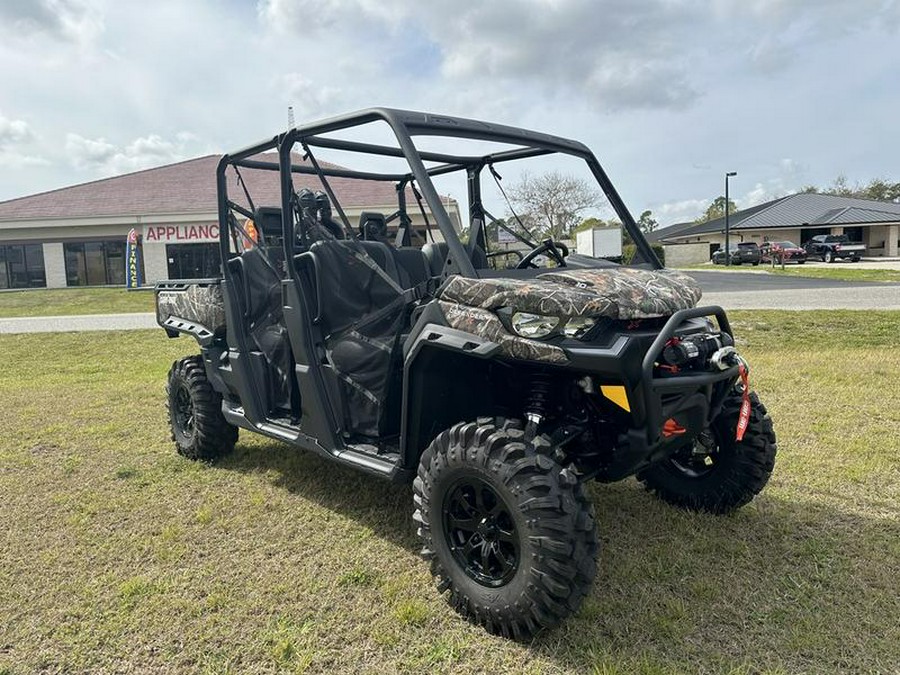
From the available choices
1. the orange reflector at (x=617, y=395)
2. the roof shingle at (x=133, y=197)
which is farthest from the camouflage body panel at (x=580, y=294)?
the roof shingle at (x=133, y=197)

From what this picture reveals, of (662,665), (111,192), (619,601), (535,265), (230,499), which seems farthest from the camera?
(111,192)

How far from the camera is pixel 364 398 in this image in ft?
11.3

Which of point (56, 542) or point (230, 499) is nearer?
point (56, 542)

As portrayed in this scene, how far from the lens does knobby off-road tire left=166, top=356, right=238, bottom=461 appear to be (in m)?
4.70

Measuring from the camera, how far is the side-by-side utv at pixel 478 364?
8.09 feet

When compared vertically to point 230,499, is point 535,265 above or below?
above

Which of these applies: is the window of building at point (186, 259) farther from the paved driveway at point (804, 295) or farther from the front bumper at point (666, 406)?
the front bumper at point (666, 406)

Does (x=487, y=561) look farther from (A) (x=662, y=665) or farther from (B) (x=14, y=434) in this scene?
(B) (x=14, y=434)

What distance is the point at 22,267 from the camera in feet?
92.8

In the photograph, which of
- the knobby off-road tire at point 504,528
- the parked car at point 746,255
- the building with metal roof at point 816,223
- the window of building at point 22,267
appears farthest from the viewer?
the building with metal roof at point 816,223

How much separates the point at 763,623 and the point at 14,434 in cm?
595

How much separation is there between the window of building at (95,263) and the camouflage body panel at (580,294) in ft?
95.2

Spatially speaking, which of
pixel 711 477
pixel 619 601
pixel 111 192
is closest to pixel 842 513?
pixel 711 477

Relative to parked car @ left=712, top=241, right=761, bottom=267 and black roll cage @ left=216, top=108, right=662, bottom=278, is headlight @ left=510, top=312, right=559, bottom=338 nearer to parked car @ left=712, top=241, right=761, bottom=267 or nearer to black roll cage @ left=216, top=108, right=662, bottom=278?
black roll cage @ left=216, top=108, right=662, bottom=278
